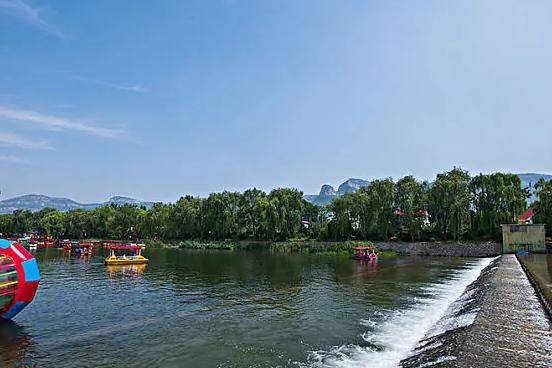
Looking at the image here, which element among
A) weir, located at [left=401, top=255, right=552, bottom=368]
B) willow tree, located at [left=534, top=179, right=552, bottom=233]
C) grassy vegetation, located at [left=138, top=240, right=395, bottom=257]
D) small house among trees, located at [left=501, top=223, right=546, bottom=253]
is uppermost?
willow tree, located at [left=534, top=179, right=552, bottom=233]

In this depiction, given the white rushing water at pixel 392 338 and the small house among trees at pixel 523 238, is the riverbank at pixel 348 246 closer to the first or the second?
the small house among trees at pixel 523 238

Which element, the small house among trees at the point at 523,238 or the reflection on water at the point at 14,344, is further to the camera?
the small house among trees at the point at 523,238

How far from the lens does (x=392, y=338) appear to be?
17.3 metres

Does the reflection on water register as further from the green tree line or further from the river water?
the green tree line

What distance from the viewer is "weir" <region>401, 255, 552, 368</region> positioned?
39.8ft

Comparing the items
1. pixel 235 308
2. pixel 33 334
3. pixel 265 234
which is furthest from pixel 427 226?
pixel 33 334

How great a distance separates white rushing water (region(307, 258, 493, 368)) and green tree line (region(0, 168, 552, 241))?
4948 cm

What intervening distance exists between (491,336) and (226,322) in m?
12.2

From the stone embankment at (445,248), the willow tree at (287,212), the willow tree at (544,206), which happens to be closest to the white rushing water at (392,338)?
the stone embankment at (445,248)

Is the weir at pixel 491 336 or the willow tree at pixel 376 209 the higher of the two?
the willow tree at pixel 376 209

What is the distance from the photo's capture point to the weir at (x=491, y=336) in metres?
12.1

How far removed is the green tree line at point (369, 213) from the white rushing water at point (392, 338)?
1948 inches

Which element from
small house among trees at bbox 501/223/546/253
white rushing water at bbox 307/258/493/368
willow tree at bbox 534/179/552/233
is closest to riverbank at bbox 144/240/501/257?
small house among trees at bbox 501/223/546/253

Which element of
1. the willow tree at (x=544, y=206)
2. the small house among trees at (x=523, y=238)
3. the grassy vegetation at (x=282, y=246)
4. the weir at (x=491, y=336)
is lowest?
the grassy vegetation at (x=282, y=246)
